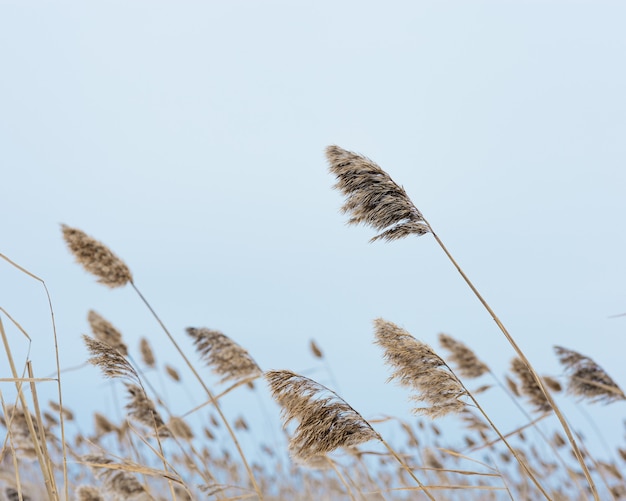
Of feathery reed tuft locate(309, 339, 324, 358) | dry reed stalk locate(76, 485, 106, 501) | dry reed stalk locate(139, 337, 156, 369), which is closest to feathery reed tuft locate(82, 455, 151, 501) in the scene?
dry reed stalk locate(76, 485, 106, 501)

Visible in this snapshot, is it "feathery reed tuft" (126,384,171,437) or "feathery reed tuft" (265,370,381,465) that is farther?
"feathery reed tuft" (126,384,171,437)

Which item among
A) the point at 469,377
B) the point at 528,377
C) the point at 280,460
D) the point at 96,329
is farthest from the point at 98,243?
the point at 280,460

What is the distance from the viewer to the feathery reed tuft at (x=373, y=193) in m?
1.98

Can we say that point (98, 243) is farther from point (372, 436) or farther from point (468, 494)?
point (468, 494)

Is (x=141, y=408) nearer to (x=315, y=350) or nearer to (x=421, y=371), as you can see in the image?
(x=421, y=371)

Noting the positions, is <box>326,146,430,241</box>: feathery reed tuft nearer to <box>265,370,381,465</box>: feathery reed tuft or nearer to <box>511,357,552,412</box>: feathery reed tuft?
<box>265,370,381,465</box>: feathery reed tuft

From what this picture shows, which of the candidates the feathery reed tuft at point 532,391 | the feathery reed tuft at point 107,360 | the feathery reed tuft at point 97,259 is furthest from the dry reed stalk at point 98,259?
the feathery reed tuft at point 532,391

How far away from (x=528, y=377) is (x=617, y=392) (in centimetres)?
55

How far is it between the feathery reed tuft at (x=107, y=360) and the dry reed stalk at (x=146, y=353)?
3342 millimetres

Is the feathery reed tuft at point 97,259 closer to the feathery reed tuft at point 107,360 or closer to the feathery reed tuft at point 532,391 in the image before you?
the feathery reed tuft at point 107,360

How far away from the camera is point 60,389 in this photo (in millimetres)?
2057

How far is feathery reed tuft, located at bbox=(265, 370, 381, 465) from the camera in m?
1.74

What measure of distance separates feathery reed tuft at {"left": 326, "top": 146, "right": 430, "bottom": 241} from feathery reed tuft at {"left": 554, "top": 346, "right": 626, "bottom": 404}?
1.47 metres

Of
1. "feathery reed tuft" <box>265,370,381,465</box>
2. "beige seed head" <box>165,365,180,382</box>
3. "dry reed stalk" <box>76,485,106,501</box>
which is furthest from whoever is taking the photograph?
"beige seed head" <box>165,365,180,382</box>
